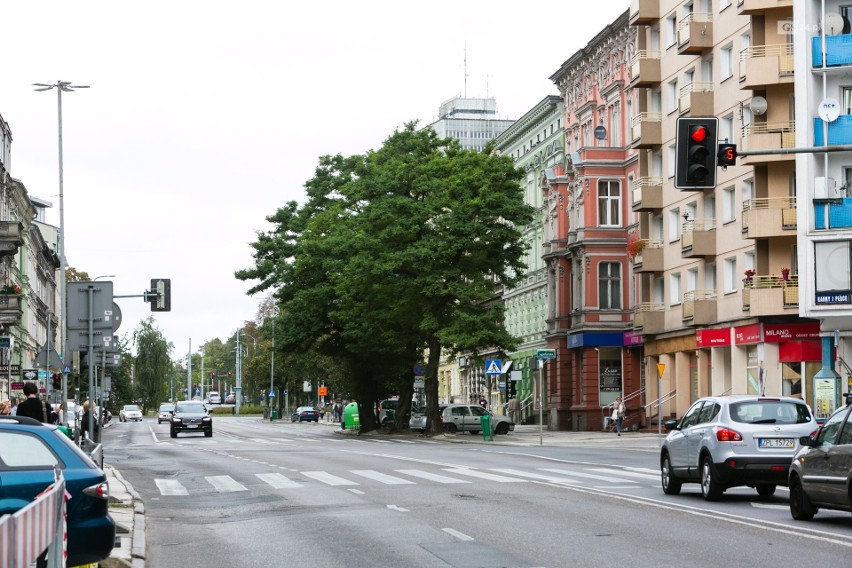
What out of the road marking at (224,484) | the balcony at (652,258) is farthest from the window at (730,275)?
the road marking at (224,484)

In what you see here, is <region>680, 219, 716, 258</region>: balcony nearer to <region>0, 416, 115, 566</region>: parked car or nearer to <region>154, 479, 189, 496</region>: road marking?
<region>154, 479, 189, 496</region>: road marking

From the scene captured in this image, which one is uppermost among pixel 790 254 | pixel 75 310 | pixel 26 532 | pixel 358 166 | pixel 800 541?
pixel 358 166

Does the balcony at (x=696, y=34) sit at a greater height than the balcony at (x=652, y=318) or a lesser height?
greater

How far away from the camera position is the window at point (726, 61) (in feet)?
183

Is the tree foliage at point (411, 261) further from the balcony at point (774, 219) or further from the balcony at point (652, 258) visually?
the balcony at point (774, 219)

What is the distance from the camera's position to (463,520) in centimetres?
1828

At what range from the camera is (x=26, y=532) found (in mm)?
6301

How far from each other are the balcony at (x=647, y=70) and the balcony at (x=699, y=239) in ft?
23.8

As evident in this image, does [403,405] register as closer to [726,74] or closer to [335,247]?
[335,247]

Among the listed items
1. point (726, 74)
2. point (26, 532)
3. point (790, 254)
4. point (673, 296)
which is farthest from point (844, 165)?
point (26, 532)

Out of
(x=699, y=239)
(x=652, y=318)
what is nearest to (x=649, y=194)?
(x=652, y=318)

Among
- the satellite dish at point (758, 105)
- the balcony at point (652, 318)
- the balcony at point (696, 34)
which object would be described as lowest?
the balcony at point (652, 318)

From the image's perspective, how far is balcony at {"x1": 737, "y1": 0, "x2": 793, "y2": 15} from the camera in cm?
5050

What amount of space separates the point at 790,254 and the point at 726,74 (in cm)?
879
